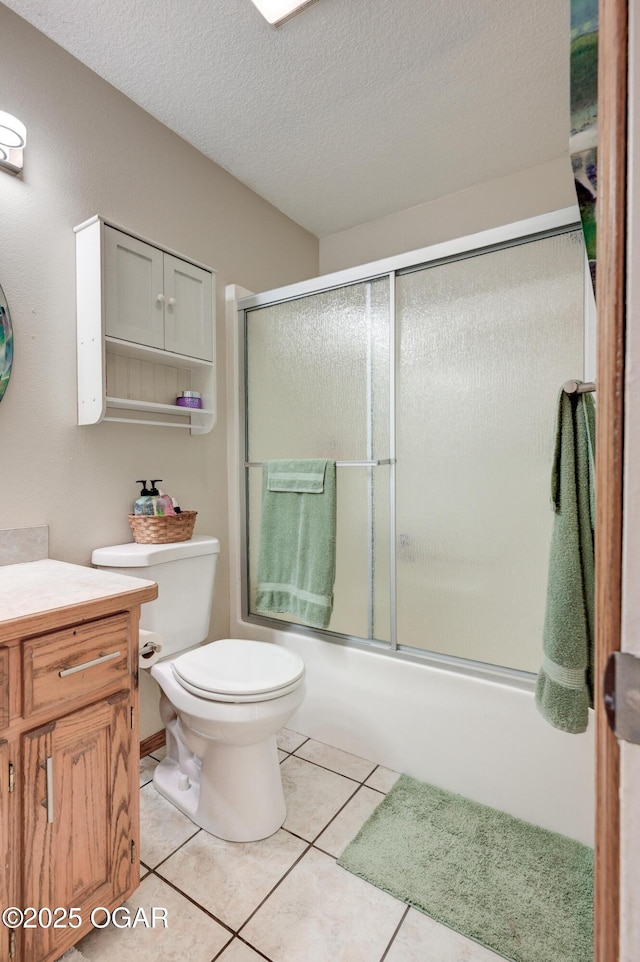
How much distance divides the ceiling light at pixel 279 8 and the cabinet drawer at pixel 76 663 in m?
1.72

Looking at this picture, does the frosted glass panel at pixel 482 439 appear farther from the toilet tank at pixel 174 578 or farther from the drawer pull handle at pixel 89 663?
the drawer pull handle at pixel 89 663

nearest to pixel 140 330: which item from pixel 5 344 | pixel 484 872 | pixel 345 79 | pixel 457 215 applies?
pixel 5 344

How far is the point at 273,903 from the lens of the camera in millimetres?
1198

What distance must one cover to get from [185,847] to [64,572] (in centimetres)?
87

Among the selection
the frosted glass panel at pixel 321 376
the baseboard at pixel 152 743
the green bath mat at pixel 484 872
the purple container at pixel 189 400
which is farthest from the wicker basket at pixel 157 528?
the green bath mat at pixel 484 872

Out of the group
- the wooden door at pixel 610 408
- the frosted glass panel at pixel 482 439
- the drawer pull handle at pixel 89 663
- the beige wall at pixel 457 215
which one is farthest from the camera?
the beige wall at pixel 457 215

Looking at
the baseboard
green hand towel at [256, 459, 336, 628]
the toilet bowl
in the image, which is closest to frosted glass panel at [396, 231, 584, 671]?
green hand towel at [256, 459, 336, 628]

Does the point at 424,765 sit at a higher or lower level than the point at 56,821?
lower

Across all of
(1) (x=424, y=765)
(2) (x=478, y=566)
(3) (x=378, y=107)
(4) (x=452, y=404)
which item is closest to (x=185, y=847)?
(1) (x=424, y=765)

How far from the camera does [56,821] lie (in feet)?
3.17

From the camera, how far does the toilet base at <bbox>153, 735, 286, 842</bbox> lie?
1.40 metres

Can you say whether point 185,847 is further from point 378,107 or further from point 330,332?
point 378,107

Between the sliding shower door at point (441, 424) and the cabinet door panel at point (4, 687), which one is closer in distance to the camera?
the cabinet door panel at point (4, 687)

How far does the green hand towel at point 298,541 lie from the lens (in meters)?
1.81
